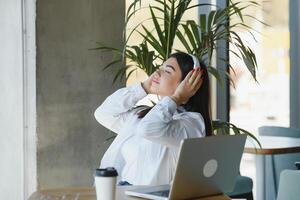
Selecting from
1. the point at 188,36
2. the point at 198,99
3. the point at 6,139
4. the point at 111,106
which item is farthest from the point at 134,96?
the point at 6,139

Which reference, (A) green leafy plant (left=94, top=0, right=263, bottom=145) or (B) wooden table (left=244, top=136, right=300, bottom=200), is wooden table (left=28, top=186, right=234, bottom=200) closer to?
(A) green leafy plant (left=94, top=0, right=263, bottom=145)

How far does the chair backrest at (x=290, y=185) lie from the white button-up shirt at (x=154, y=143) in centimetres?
43

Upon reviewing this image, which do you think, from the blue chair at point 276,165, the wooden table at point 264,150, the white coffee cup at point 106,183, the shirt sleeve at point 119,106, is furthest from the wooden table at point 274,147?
the white coffee cup at point 106,183

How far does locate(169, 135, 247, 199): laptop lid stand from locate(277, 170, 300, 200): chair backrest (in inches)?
23.1

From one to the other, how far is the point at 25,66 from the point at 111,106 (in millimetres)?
640

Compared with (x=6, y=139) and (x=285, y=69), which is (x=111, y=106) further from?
(x=285, y=69)

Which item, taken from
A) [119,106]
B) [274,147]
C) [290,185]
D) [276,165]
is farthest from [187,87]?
[276,165]

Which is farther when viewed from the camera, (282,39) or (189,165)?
(282,39)

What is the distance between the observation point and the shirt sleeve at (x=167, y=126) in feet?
8.33

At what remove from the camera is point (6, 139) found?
3.41m

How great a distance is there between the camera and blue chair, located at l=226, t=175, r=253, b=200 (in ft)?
13.3

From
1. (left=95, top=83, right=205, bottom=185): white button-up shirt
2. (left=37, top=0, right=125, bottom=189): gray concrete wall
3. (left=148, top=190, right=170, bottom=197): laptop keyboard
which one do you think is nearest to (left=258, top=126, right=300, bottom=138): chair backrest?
(left=37, top=0, right=125, bottom=189): gray concrete wall

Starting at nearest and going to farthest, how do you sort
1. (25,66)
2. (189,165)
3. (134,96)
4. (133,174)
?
(189,165)
(133,174)
(134,96)
(25,66)

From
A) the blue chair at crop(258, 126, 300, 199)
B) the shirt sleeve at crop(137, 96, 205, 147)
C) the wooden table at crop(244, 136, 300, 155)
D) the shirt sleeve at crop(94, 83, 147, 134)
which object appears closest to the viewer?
the shirt sleeve at crop(137, 96, 205, 147)
